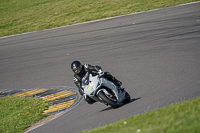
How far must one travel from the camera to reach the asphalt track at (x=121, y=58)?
8.19m

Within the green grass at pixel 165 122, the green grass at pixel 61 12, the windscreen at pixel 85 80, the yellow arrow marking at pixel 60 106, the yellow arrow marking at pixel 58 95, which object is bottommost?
the green grass at pixel 165 122

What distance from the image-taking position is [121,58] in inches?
514

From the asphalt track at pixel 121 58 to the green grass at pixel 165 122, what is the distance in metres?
1.45

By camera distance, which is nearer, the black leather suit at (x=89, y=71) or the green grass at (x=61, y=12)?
the black leather suit at (x=89, y=71)

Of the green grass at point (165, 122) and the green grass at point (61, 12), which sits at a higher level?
the green grass at point (61, 12)

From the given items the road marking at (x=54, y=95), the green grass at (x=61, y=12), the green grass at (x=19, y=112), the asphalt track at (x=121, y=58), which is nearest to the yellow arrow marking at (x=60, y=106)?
the road marking at (x=54, y=95)

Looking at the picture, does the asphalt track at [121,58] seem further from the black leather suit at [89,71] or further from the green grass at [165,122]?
the green grass at [165,122]

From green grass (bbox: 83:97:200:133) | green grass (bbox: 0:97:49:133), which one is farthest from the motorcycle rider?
green grass (bbox: 83:97:200:133)

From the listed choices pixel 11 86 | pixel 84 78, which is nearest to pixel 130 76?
pixel 84 78

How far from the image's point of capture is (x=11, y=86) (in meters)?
13.3

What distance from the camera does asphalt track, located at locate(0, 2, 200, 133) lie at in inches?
322

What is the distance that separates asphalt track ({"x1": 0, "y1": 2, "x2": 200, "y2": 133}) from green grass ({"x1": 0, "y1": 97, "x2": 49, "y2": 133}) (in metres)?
0.89

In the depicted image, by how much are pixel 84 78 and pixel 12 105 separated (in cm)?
429

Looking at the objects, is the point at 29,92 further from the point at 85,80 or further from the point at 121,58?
the point at 85,80
